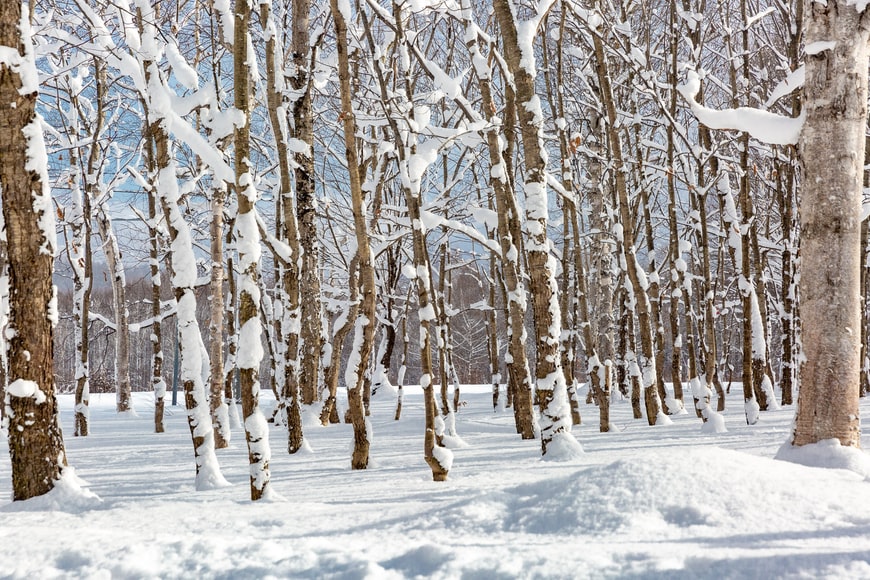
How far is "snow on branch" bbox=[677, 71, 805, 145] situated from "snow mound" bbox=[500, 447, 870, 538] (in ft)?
8.25

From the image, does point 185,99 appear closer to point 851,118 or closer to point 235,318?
point 851,118

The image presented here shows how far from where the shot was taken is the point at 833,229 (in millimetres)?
4391

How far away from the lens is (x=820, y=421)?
439cm

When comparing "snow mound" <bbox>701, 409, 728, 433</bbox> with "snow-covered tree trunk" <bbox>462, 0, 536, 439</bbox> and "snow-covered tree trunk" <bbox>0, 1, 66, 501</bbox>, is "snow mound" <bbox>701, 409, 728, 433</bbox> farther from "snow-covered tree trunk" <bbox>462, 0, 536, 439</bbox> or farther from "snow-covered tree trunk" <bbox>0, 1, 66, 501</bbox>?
"snow-covered tree trunk" <bbox>0, 1, 66, 501</bbox>

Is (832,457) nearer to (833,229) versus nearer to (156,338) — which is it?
(833,229)

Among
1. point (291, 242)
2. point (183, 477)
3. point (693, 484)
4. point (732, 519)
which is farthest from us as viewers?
point (291, 242)

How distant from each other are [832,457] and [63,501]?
512 cm

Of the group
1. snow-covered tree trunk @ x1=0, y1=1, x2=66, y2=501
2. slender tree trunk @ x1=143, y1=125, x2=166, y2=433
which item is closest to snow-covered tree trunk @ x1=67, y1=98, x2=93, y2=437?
slender tree trunk @ x1=143, y1=125, x2=166, y2=433

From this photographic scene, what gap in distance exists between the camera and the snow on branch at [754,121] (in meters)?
4.80

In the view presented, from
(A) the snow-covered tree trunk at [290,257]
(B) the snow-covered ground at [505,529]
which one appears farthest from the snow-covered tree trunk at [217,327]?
(B) the snow-covered ground at [505,529]

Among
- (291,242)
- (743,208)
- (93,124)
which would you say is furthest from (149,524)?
(93,124)

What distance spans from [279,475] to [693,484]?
4.31 metres

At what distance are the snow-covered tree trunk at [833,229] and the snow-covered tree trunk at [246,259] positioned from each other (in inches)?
153

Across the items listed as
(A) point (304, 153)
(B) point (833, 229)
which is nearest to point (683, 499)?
(B) point (833, 229)
